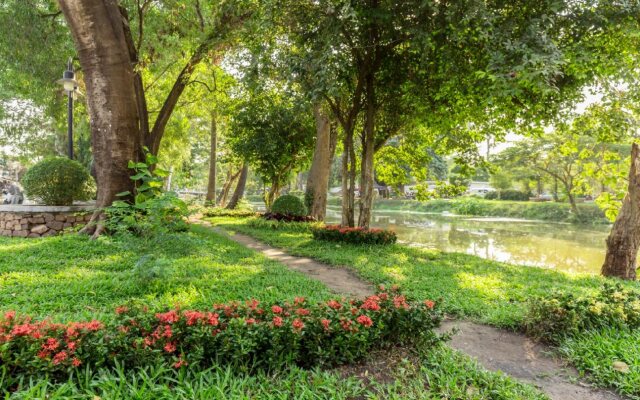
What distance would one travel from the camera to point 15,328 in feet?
7.84

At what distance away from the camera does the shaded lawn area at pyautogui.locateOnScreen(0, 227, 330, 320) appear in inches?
152

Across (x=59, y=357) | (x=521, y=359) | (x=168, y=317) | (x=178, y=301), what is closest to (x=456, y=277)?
(x=521, y=359)

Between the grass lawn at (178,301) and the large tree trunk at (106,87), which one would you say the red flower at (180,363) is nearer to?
the grass lawn at (178,301)

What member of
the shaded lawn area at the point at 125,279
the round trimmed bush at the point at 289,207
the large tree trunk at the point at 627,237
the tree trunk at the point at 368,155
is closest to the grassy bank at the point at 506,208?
the large tree trunk at the point at 627,237

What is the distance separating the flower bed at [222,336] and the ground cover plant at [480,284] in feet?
4.46

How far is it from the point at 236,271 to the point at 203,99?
45.6ft

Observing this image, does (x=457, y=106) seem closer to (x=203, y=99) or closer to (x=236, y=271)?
(x=236, y=271)

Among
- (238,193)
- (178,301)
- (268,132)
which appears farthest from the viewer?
(238,193)

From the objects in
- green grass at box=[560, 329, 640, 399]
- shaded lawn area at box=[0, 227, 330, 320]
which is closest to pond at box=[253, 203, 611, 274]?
green grass at box=[560, 329, 640, 399]

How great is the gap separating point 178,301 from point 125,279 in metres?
1.38

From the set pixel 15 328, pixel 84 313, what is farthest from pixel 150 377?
pixel 84 313

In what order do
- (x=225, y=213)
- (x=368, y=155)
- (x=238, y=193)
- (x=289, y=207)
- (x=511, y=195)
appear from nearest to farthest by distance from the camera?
(x=368, y=155) → (x=289, y=207) → (x=225, y=213) → (x=238, y=193) → (x=511, y=195)

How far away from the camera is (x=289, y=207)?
14391 millimetres

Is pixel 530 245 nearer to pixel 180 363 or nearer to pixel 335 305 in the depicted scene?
pixel 335 305
